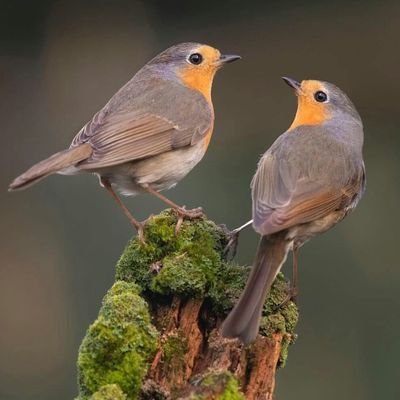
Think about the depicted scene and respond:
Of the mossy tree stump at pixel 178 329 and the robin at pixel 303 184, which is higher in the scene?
the robin at pixel 303 184

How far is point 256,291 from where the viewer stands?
4676mm

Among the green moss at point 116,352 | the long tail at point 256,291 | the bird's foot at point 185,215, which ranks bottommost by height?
the green moss at point 116,352

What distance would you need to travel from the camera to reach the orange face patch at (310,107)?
6008 millimetres

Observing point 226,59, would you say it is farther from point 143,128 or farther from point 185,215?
point 185,215

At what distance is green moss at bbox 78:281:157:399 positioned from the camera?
4379 mm

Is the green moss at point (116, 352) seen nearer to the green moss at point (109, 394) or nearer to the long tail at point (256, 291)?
the green moss at point (109, 394)

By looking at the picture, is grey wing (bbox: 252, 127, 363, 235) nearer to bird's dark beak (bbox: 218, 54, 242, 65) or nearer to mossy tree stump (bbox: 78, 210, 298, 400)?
mossy tree stump (bbox: 78, 210, 298, 400)

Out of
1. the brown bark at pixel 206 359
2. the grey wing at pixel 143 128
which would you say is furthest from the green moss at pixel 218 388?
the grey wing at pixel 143 128

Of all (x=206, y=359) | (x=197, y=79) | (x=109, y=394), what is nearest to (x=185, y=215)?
(x=206, y=359)

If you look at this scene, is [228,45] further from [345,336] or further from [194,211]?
[194,211]

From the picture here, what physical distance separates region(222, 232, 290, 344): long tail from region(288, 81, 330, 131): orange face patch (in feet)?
3.29

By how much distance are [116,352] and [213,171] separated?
11.4 feet

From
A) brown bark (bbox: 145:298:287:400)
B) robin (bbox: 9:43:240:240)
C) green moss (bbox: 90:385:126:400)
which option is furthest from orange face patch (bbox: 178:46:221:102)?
green moss (bbox: 90:385:126:400)

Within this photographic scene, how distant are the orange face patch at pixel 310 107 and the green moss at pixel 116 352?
6.07 feet
